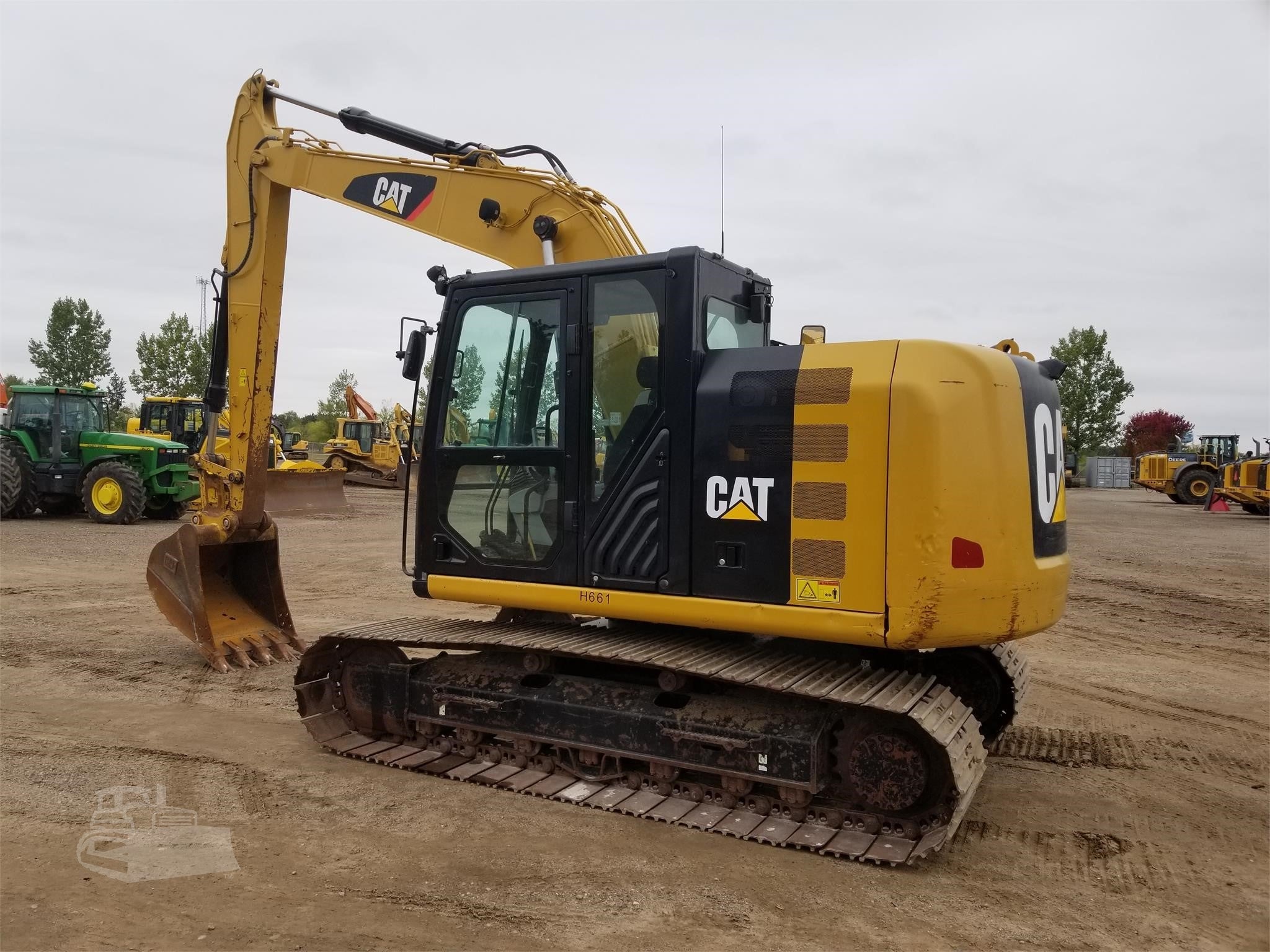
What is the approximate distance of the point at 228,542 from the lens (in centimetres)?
777

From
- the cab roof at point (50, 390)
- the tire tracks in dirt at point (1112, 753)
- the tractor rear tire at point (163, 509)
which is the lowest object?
the tire tracks in dirt at point (1112, 753)

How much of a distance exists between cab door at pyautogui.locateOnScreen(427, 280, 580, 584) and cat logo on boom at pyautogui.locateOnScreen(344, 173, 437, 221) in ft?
4.21

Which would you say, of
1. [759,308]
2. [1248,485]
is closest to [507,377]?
[759,308]

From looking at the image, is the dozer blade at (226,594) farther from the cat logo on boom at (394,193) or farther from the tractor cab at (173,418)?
the tractor cab at (173,418)

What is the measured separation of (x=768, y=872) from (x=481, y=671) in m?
2.08

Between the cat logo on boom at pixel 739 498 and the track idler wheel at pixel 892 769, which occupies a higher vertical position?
the cat logo on boom at pixel 739 498

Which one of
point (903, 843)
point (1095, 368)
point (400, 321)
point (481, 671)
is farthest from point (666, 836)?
point (1095, 368)

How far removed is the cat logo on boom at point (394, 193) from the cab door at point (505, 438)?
4.21 ft

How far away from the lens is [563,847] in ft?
15.0

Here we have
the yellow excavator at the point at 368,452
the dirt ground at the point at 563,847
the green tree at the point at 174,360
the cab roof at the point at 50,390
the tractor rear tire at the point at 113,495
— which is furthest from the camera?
the green tree at the point at 174,360

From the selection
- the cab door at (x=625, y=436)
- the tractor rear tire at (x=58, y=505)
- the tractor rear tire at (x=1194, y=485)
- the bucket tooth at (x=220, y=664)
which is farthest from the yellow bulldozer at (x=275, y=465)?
the tractor rear tire at (x=1194, y=485)

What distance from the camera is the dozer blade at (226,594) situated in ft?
25.1

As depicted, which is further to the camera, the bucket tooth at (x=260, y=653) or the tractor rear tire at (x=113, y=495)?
the tractor rear tire at (x=113, y=495)

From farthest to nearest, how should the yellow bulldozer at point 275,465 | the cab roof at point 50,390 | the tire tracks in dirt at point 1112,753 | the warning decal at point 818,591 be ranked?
the yellow bulldozer at point 275,465, the cab roof at point 50,390, the tire tracks in dirt at point 1112,753, the warning decal at point 818,591
